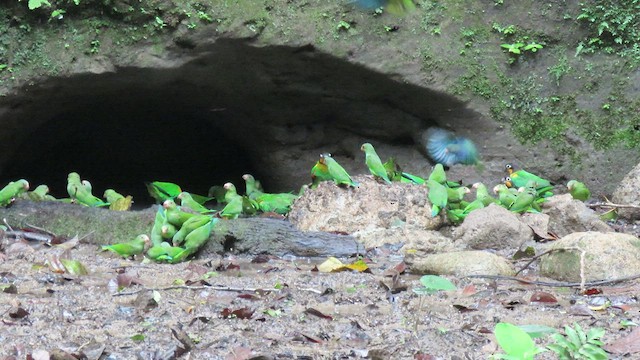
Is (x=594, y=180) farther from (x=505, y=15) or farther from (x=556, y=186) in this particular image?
(x=505, y=15)

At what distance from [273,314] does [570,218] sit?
3.69 m

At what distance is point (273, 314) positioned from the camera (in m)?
3.21

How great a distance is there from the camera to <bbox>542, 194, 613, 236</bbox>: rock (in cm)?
610

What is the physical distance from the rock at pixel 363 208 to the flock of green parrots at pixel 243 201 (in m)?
0.09

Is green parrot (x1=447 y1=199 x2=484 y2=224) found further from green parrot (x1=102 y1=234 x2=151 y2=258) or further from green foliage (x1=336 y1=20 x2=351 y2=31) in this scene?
green parrot (x1=102 y1=234 x2=151 y2=258)

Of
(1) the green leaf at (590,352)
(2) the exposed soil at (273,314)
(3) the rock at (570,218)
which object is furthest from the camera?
(3) the rock at (570,218)

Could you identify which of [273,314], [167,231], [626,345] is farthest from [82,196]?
[626,345]

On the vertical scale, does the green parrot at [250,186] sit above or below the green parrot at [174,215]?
below

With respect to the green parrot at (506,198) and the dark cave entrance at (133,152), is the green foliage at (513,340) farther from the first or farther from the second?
the dark cave entrance at (133,152)

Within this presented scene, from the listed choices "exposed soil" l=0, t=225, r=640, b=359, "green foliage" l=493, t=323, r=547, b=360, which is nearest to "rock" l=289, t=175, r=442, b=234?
"exposed soil" l=0, t=225, r=640, b=359

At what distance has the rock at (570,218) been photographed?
610 centimetres

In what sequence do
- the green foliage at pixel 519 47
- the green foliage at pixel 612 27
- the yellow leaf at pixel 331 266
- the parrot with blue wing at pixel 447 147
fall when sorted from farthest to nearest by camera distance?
the parrot with blue wing at pixel 447 147 < the green foliage at pixel 519 47 < the green foliage at pixel 612 27 < the yellow leaf at pixel 331 266

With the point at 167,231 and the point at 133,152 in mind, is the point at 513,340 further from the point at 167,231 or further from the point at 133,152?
the point at 133,152

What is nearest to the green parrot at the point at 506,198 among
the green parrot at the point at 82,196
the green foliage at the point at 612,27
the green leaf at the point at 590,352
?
the green foliage at the point at 612,27
